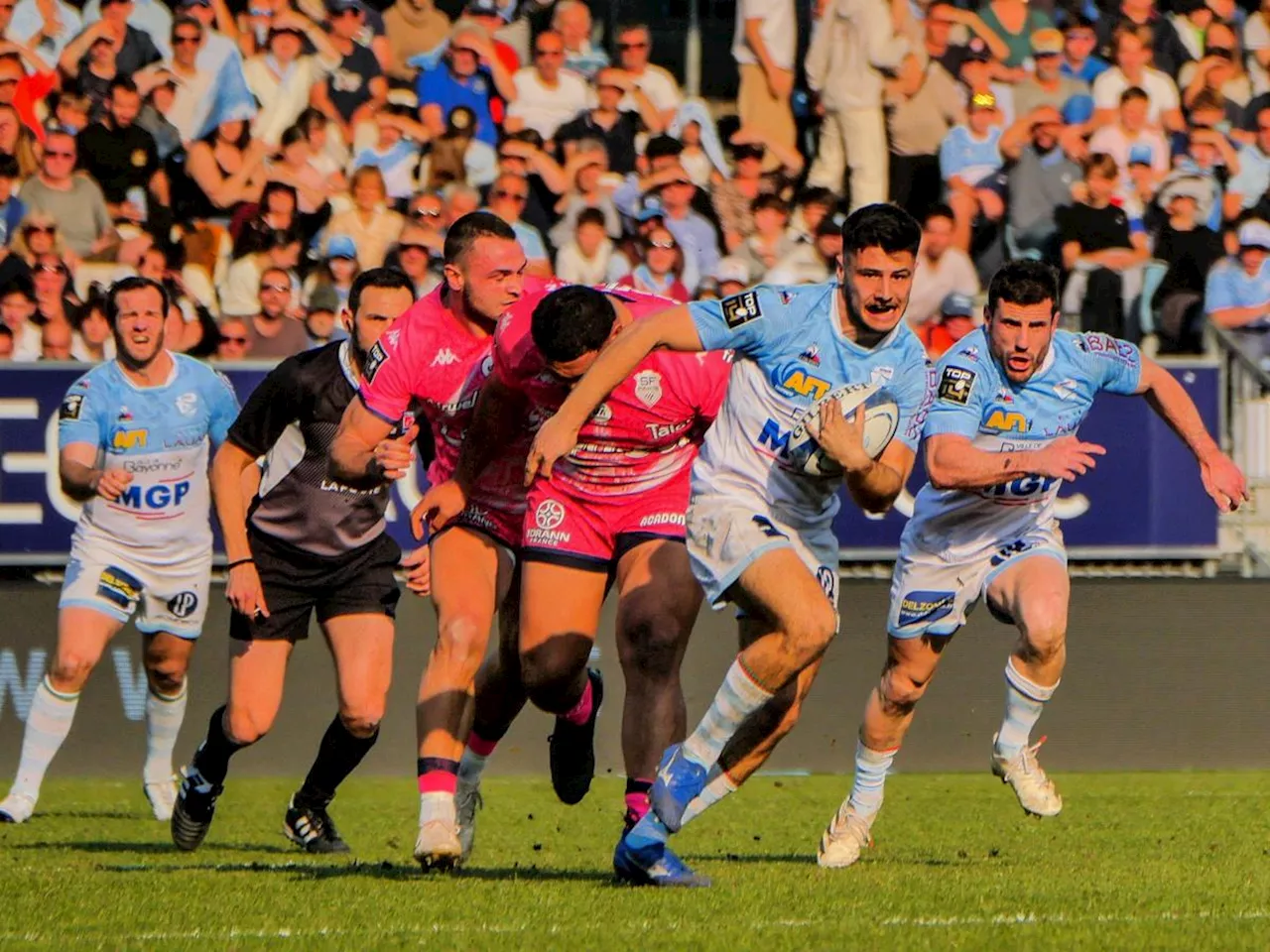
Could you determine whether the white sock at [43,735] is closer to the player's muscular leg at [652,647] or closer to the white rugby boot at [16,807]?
the white rugby boot at [16,807]

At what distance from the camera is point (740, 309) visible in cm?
761

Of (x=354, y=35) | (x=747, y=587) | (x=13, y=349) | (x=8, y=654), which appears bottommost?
(x=8, y=654)

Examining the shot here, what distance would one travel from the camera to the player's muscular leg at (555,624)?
27.5 ft

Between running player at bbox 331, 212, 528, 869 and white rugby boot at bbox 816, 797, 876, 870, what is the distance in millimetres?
1478

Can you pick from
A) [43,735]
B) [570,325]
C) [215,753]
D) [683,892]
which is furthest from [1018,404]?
[43,735]

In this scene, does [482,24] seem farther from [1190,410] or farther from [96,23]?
[1190,410]

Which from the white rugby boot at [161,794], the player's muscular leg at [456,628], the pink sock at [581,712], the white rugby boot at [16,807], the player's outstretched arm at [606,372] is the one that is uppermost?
the player's outstretched arm at [606,372]

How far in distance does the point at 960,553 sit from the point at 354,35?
27.9 feet

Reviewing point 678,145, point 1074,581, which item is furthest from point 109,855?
point 678,145

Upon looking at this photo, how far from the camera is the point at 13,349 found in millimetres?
13656

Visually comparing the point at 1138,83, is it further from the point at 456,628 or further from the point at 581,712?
the point at 456,628

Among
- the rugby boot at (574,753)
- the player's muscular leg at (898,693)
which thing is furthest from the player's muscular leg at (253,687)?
the player's muscular leg at (898,693)

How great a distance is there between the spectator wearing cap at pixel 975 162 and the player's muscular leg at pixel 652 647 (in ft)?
25.3

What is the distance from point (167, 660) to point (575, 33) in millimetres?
7070
